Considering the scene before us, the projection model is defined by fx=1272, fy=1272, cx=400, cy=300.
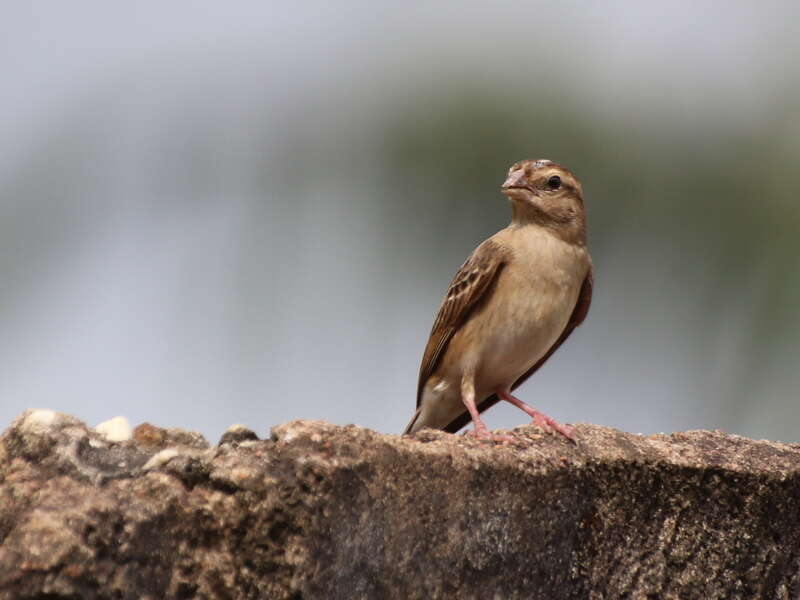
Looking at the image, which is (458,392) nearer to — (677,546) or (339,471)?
(677,546)

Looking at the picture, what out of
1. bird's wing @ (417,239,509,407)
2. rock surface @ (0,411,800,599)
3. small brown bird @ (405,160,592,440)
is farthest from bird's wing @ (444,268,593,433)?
rock surface @ (0,411,800,599)

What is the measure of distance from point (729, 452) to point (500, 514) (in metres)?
0.75

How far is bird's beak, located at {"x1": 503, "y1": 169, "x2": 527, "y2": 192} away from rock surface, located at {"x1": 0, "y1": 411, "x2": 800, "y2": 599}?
105 inches

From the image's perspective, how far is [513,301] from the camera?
17.7 ft

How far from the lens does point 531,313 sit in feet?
17.6

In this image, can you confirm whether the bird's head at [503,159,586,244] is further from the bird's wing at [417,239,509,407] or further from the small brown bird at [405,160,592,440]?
the bird's wing at [417,239,509,407]

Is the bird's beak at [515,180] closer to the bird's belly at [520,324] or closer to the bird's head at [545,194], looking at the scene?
the bird's head at [545,194]

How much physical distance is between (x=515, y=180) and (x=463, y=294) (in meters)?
0.57

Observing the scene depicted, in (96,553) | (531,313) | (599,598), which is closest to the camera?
(96,553)

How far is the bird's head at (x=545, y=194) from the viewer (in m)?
5.54

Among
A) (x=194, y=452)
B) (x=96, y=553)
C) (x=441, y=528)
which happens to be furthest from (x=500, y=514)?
(x=96, y=553)

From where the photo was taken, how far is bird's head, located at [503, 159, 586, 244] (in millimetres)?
5543

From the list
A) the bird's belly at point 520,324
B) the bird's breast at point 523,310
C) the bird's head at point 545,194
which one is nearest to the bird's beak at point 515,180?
the bird's head at point 545,194

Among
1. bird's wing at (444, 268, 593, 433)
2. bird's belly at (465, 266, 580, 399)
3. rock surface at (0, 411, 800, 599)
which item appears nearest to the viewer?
rock surface at (0, 411, 800, 599)
